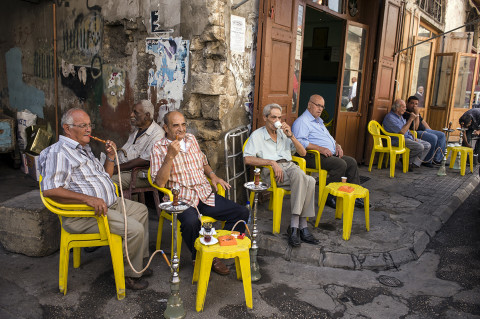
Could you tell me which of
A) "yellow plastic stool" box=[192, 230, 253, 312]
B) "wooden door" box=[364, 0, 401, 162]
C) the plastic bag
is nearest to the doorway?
"wooden door" box=[364, 0, 401, 162]

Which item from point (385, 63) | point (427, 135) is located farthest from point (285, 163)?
point (427, 135)

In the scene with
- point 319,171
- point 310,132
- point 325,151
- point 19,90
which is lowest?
point 319,171

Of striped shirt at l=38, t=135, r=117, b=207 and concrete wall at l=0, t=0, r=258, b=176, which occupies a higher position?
concrete wall at l=0, t=0, r=258, b=176

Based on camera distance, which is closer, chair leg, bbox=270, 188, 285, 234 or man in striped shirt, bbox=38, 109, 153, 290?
man in striped shirt, bbox=38, 109, 153, 290

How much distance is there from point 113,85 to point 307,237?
10.6ft

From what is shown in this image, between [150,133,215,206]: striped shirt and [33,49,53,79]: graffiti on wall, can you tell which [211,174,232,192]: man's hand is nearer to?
[150,133,215,206]: striped shirt

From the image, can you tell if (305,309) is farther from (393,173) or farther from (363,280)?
(393,173)

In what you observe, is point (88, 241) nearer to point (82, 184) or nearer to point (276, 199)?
point (82, 184)

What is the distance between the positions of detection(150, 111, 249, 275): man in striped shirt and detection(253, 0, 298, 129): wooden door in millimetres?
1408

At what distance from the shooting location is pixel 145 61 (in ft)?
15.3

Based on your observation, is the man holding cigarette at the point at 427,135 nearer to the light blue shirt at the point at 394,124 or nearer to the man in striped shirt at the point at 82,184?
the light blue shirt at the point at 394,124

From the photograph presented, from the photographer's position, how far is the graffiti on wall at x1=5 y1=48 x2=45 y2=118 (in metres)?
6.53

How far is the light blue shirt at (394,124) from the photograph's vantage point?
6.91 meters

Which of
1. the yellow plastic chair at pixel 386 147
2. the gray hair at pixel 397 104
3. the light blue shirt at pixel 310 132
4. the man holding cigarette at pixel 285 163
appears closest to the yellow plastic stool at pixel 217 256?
the man holding cigarette at pixel 285 163
